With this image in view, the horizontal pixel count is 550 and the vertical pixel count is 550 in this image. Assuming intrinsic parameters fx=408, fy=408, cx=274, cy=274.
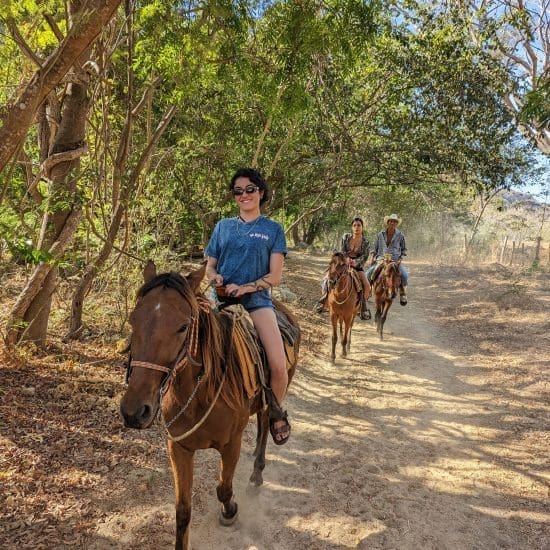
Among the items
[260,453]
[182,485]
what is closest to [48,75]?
[182,485]

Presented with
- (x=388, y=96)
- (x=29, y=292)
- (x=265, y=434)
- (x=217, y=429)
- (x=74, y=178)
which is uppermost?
(x=388, y=96)

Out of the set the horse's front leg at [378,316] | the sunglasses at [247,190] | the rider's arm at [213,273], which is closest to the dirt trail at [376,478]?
the rider's arm at [213,273]

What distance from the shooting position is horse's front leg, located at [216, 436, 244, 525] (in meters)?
3.31

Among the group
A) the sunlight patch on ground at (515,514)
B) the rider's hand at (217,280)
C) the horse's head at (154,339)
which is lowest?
the sunlight patch on ground at (515,514)

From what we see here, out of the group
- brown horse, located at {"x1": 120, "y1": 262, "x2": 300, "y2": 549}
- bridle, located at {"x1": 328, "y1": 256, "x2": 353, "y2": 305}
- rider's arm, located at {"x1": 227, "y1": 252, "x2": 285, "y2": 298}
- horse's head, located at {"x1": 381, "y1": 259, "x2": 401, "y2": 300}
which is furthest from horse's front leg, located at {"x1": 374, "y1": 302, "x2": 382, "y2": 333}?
rider's arm, located at {"x1": 227, "y1": 252, "x2": 285, "y2": 298}

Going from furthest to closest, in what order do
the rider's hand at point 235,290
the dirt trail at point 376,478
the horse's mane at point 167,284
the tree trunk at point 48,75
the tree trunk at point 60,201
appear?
the tree trunk at point 60,201 < the dirt trail at point 376,478 < the rider's hand at point 235,290 < the tree trunk at point 48,75 < the horse's mane at point 167,284

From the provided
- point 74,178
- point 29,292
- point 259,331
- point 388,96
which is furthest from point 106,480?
point 388,96

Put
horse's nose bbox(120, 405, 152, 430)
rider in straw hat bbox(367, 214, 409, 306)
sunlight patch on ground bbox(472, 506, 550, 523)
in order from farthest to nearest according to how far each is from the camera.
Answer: rider in straw hat bbox(367, 214, 409, 306)
sunlight patch on ground bbox(472, 506, 550, 523)
horse's nose bbox(120, 405, 152, 430)

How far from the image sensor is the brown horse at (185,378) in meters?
2.12

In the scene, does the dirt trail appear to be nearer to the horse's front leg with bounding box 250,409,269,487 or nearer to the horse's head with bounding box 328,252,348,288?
the horse's front leg with bounding box 250,409,269,487

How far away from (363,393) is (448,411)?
4.35 feet

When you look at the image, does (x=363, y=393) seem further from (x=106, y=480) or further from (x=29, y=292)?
(x=29, y=292)

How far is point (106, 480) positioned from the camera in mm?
4039

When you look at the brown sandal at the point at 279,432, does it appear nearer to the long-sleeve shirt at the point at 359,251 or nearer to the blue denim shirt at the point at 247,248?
the blue denim shirt at the point at 247,248
